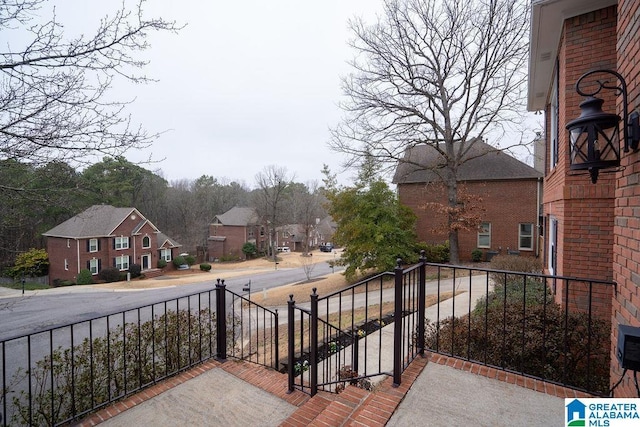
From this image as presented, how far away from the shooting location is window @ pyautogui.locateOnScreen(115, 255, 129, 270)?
29236mm

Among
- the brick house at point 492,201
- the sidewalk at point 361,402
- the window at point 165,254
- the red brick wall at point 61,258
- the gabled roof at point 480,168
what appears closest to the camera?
the sidewalk at point 361,402

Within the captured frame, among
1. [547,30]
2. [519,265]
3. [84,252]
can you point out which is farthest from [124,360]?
[84,252]

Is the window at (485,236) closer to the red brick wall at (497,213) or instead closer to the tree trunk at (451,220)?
the red brick wall at (497,213)

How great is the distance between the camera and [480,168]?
18281mm

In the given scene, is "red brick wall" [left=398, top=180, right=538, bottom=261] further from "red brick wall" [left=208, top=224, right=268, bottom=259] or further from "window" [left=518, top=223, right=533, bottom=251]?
"red brick wall" [left=208, top=224, right=268, bottom=259]

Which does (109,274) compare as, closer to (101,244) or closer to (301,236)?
(101,244)

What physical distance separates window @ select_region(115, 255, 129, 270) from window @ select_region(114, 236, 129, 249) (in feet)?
3.02

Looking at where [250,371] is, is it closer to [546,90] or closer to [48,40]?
[48,40]

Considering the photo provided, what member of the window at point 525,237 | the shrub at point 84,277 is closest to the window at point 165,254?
the shrub at point 84,277

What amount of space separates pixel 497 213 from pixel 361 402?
17294mm

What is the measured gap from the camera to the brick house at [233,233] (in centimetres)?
4159

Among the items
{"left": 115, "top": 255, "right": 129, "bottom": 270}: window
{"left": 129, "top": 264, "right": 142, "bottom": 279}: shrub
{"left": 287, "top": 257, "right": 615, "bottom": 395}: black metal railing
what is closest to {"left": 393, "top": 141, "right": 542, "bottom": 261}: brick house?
{"left": 287, "top": 257, "right": 615, "bottom": 395}: black metal railing

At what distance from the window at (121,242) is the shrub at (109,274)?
7.24 feet

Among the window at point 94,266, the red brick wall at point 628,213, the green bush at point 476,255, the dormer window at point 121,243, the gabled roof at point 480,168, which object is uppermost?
the gabled roof at point 480,168
